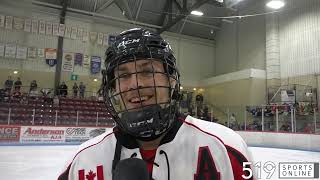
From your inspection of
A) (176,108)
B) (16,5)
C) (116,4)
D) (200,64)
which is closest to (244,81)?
(200,64)

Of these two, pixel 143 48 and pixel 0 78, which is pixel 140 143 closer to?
pixel 143 48

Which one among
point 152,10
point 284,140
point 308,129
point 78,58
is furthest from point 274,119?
point 78,58

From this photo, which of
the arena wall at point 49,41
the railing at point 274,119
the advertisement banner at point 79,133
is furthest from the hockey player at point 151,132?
the arena wall at point 49,41

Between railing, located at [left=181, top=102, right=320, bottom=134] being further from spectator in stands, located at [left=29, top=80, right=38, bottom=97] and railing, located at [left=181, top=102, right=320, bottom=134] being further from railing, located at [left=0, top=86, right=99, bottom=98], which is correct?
spectator in stands, located at [left=29, top=80, right=38, bottom=97]

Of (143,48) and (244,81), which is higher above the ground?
(244,81)

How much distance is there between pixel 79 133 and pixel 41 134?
1207 millimetres

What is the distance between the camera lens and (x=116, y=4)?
662 inches

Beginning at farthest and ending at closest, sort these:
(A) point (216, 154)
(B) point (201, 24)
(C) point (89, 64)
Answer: (B) point (201, 24) < (C) point (89, 64) < (A) point (216, 154)

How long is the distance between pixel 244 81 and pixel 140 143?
52.0 feet

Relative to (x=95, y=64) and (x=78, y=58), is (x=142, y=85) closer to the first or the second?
(x=78, y=58)

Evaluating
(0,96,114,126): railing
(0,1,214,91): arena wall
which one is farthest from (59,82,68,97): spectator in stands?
(0,1,214,91): arena wall

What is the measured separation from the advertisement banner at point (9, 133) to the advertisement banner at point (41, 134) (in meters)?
0.14

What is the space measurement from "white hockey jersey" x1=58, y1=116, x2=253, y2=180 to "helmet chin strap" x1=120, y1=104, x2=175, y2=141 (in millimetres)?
51

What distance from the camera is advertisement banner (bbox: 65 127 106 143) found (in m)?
10.3
